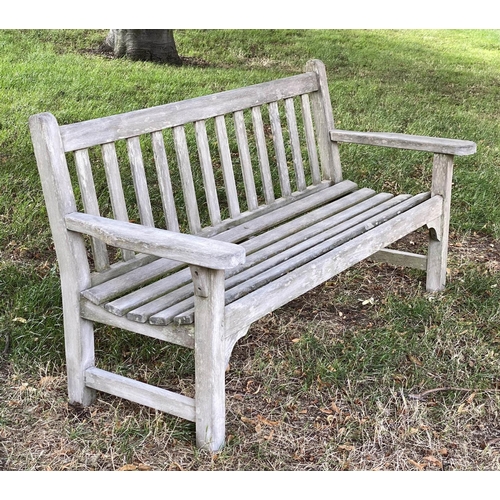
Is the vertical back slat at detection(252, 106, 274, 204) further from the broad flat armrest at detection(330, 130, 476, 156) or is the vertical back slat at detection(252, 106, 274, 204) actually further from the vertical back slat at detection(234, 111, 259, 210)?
the broad flat armrest at detection(330, 130, 476, 156)

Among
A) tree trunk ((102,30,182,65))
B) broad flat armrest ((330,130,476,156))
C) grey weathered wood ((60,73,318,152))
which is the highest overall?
grey weathered wood ((60,73,318,152))

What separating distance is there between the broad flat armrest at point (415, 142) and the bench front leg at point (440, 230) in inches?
3.4

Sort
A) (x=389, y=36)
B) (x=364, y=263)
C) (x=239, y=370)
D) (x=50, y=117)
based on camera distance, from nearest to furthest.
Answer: (x=50, y=117)
(x=239, y=370)
(x=364, y=263)
(x=389, y=36)

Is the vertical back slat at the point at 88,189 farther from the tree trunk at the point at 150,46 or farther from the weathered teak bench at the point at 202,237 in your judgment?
the tree trunk at the point at 150,46

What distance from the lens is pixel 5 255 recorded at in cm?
445

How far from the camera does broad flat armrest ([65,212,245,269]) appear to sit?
8.14ft

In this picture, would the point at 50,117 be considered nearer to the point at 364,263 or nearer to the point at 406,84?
the point at 364,263

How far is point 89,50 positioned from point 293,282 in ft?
23.2

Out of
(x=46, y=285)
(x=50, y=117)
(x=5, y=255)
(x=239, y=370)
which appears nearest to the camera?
(x=50, y=117)

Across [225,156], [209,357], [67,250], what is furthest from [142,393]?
[225,156]

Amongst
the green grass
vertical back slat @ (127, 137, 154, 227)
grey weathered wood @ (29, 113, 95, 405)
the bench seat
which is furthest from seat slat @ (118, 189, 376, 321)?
the green grass

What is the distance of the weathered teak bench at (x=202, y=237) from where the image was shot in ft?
9.03

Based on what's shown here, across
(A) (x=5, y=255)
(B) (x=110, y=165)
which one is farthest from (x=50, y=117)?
(A) (x=5, y=255)

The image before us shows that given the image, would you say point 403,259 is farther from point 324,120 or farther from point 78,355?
point 78,355
